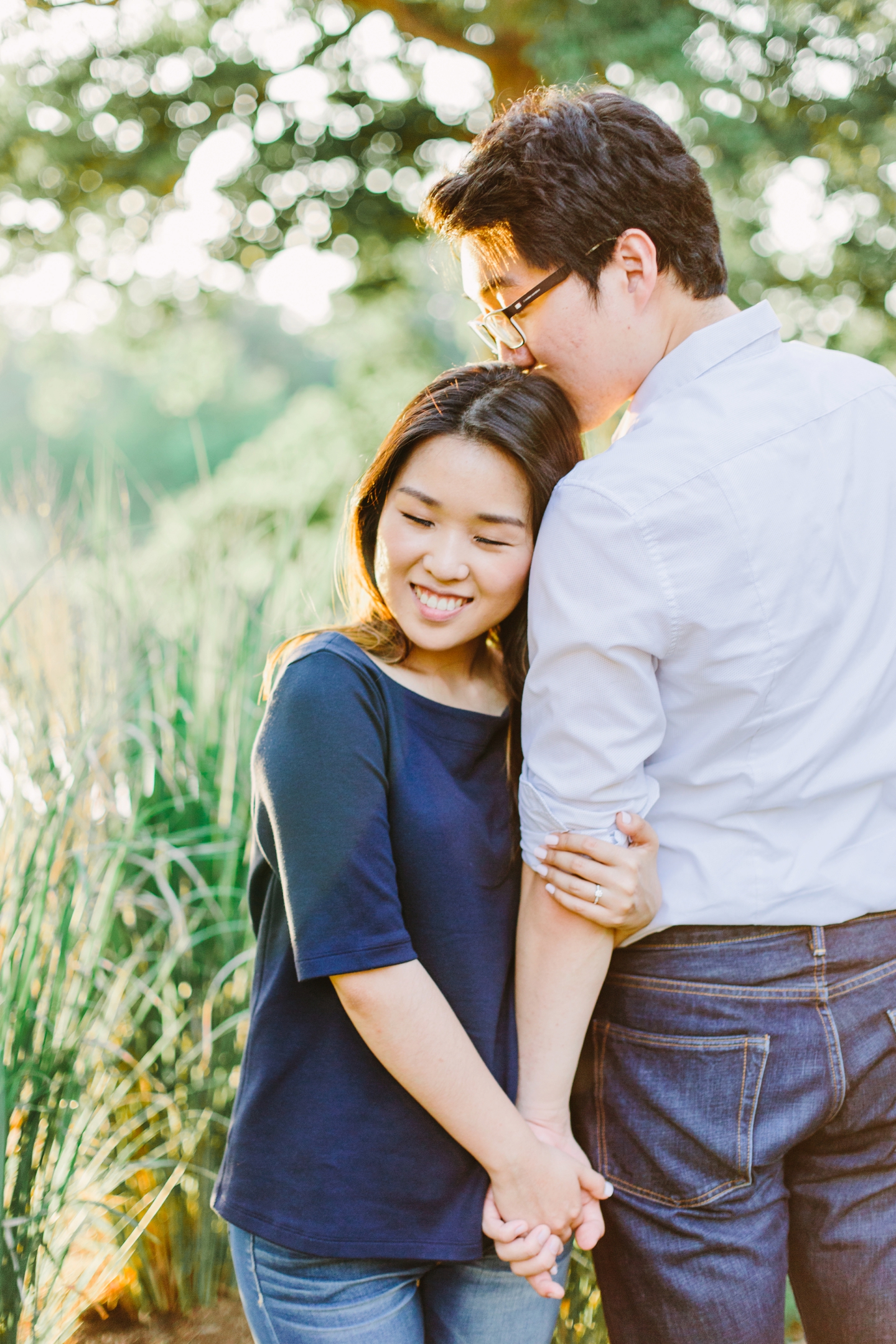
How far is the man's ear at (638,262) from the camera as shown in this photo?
1.38 meters

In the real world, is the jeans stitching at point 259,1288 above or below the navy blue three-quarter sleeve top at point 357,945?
below

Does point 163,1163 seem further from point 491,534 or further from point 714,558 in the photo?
point 714,558

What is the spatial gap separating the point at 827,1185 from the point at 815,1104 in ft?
0.53

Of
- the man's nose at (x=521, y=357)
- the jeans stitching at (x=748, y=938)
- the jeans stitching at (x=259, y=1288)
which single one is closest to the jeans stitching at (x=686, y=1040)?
the jeans stitching at (x=748, y=938)

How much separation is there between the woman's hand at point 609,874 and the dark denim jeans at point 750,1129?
11 centimetres

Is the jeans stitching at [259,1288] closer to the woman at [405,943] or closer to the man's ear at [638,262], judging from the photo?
the woman at [405,943]

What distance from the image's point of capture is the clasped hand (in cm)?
132

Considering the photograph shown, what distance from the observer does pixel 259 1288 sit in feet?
4.40

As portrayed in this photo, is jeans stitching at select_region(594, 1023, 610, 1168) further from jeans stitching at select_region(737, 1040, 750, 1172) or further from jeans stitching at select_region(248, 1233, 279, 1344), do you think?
jeans stitching at select_region(248, 1233, 279, 1344)

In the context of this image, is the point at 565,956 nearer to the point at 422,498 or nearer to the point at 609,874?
the point at 609,874

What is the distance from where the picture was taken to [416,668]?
4.64ft

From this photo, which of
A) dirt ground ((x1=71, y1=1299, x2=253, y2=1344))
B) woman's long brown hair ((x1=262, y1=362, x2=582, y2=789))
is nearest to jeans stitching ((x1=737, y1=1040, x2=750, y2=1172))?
woman's long brown hair ((x1=262, y1=362, x2=582, y2=789))

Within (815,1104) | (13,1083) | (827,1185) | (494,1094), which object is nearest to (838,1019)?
(815,1104)

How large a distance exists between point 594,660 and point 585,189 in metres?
0.63
